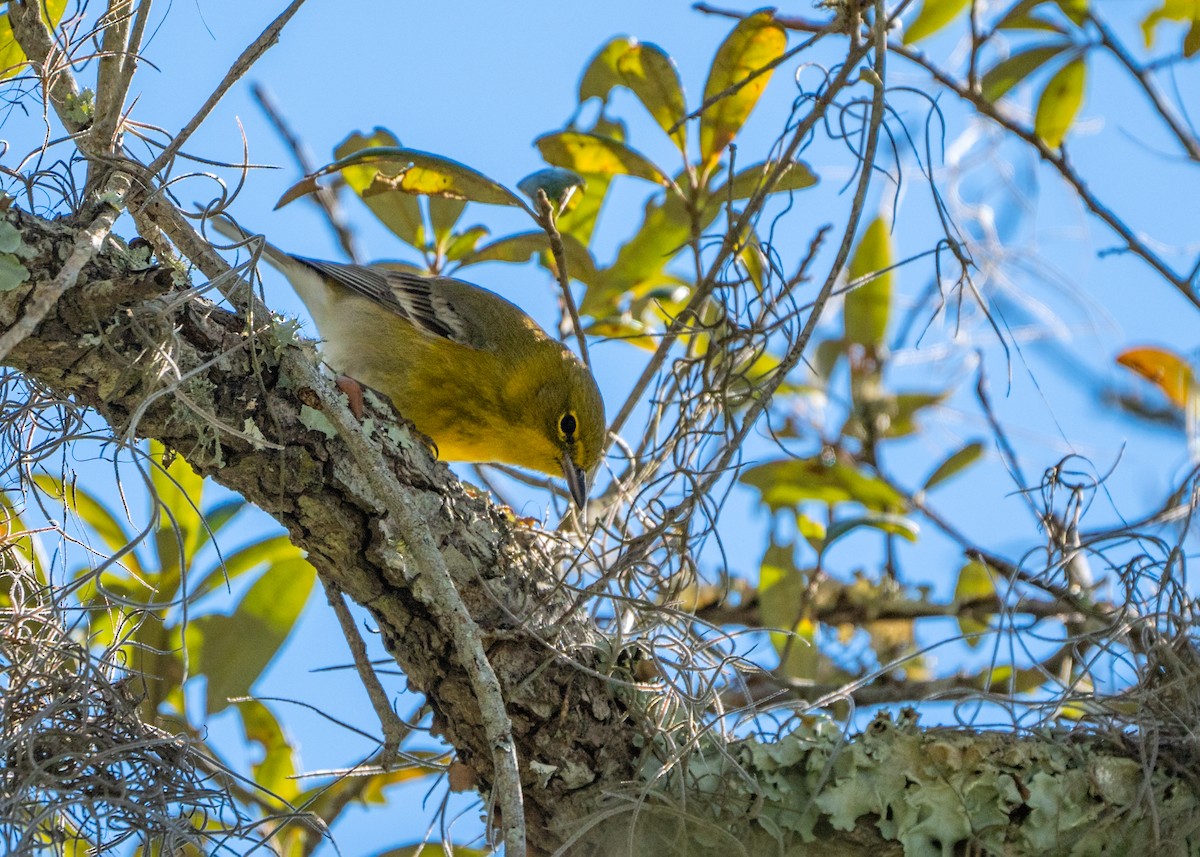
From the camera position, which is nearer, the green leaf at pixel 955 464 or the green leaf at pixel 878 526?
the green leaf at pixel 878 526

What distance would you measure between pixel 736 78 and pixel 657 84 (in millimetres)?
255

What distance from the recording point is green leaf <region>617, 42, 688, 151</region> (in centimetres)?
374

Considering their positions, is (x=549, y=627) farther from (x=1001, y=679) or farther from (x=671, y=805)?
(x=1001, y=679)

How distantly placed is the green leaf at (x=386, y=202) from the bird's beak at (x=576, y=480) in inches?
38.4

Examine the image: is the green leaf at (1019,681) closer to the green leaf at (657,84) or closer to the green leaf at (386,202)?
the green leaf at (657,84)

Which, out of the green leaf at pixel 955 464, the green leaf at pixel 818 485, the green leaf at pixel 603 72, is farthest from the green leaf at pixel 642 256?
the green leaf at pixel 955 464

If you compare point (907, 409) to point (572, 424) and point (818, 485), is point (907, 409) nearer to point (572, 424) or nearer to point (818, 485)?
point (818, 485)

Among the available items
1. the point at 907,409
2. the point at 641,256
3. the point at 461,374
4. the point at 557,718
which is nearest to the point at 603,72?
the point at 641,256

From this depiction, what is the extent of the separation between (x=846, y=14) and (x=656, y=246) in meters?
1.05

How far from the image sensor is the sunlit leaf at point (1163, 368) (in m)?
4.22

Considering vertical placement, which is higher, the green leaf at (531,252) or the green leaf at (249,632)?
the green leaf at (531,252)

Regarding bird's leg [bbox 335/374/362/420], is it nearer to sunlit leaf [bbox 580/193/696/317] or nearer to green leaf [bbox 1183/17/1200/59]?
sunlit leaf [bbox 580/193/696/317]

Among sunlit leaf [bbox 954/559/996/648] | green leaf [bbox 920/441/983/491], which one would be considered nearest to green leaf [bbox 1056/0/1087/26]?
green leaf [bbox 920/441/983/491]

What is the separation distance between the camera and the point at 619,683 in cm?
256
